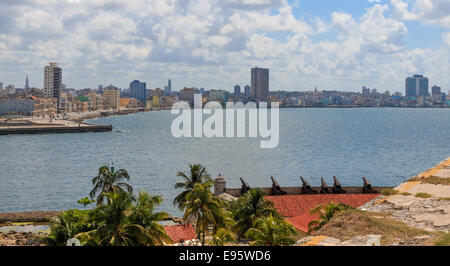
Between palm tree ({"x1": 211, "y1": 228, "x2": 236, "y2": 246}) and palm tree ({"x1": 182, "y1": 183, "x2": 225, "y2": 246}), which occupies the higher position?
palm tree ({"x1": 182, "y1": 183, "x2": 225, "y2": 246})

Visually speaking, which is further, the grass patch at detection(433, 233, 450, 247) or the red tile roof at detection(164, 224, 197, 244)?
the red tile roof at detection(164, 224, 197, 244)

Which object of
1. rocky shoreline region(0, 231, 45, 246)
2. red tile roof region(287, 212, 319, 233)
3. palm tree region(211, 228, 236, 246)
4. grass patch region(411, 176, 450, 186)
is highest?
grass patch region(411, 176, 450, 186)

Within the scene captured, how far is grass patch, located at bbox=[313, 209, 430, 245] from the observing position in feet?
41.8

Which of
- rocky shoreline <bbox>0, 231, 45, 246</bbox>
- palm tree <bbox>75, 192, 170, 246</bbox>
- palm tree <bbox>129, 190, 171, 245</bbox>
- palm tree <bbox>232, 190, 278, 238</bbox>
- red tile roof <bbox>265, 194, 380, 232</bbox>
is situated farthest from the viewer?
red tile roof <bbox>265, 194, 380, 232</bbox>

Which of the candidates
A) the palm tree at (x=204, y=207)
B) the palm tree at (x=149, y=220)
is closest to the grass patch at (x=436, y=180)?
the palm tree at (x=204, y=207)

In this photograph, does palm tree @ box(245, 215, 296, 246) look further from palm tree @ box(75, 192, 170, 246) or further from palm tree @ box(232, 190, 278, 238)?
palm tree @ box(232, 190, 278, 238)

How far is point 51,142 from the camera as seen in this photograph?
391 feet

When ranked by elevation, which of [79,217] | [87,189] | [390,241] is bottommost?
[87,189]

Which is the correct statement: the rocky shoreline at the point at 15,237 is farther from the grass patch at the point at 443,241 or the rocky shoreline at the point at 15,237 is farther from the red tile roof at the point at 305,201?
the grass patch at the point at 443,241

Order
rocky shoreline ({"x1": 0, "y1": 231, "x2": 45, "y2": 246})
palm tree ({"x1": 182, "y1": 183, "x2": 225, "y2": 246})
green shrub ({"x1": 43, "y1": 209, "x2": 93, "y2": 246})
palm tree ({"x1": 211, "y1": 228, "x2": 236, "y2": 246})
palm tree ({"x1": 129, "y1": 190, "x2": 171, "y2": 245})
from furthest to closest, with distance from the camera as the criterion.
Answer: rocky shoreline ({"x1": 0, "y1": 231, "x2": 45, "y2": 246}) < palm tree ({"x1": 182, "y1": 183, "x2": 225, "y2": 246}) < palm tree ({"x1": 211, "y1": 228, "x2": 236, "y2": 246}) < green shrub ({"x1": 43, "y1": 209, "x2": 93, "y2": 246}) < palm tree ({"x1": 129, "y1": 190, "x2": 171, "y2": 245})

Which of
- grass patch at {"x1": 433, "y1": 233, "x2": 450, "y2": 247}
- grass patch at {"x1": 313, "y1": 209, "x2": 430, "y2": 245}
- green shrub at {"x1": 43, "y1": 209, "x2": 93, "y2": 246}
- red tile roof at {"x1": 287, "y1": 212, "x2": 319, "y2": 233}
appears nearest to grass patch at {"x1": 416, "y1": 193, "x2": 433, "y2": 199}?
grass patch at {"x1": 313, "y1": 209, "x2": 430, "y2": 245}
